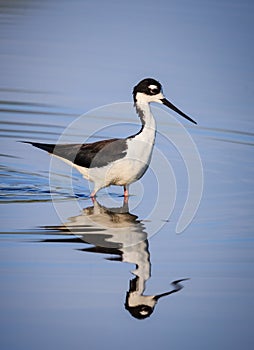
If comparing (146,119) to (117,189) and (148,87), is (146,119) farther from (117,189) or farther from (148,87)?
(117,189)

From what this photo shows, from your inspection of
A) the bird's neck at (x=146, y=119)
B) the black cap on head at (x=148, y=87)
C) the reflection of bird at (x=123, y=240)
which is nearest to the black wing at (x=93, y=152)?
the bird's neck at (x=146, y=119)

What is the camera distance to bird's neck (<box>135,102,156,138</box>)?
10.9 metres

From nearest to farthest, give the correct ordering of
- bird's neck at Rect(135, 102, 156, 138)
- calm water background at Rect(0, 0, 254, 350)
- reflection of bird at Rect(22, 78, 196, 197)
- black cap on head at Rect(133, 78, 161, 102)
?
calm water background at Rect(0, 0, 254, 350), reflection of bird at Rect(22, 78, 196, 197), bird's neck at Rect(135, 102, 156, 138), black cap on head at Rect(133, 78, 161, 102)

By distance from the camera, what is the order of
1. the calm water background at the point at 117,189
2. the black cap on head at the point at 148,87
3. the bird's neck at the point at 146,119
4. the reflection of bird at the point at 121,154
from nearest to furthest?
the calm water background at the point at 117,189
the reflection of bird at the point at 121,154
the bird's neck at the point at 146,119
the black cap on head at the point at 148,87

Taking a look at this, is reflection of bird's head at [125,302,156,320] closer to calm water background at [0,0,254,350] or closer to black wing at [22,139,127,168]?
calm water background at [0,0,254,350]

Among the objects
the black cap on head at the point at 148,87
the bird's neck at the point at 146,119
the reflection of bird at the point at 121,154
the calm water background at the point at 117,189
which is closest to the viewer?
the calm water background at the point at 117,189

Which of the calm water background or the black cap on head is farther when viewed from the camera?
the black cap on head

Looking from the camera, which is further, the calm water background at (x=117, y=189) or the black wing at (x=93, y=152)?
the black wing at (x=93, y=152)

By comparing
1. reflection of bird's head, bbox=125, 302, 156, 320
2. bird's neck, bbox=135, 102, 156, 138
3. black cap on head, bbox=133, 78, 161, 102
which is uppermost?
black cap on head, bbox=133, 78, 161, 102

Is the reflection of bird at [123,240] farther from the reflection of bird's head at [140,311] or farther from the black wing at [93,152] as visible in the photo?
the black wing at [93,152]

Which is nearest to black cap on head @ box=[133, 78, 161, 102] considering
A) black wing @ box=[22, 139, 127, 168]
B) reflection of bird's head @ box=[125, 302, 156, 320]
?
black wing @ box=[22, 139, 127, 168]

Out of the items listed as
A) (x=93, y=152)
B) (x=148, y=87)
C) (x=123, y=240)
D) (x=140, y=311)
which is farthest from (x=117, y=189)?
(x=140, y=311)

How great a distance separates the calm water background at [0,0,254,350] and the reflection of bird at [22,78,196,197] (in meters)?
0.24

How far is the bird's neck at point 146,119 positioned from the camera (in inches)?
429
